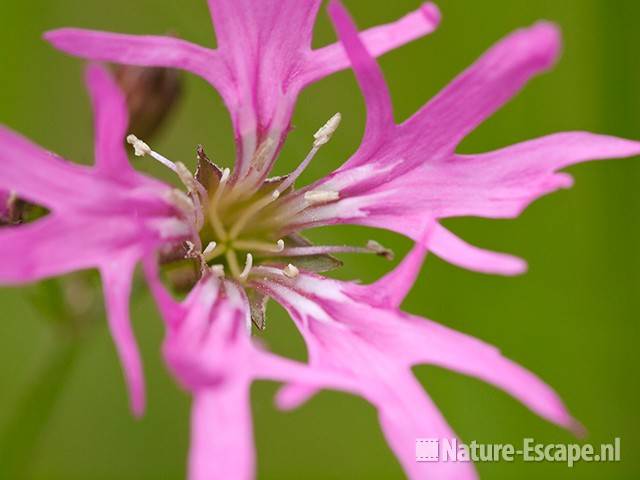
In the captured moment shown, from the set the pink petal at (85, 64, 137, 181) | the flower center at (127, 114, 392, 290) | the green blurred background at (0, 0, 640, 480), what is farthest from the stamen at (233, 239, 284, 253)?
the green blurred background at (0, 0, 640, 480)

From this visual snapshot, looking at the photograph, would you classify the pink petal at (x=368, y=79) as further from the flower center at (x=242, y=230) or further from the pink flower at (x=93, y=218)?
the pink flower at (x=93, y=218)

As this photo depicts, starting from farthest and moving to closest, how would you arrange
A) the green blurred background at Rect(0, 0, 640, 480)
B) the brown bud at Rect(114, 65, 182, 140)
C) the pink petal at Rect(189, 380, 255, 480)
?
the green blurred background at Rect(0, 0, 640, 480), the brown bud at Rect(114, 65, 182, 140), the pink petal at Rect(189, 380, 255, 480)

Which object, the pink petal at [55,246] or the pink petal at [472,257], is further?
the pink petal at [472,257]

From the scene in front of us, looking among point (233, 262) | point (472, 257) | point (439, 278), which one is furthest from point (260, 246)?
point (439, 278)

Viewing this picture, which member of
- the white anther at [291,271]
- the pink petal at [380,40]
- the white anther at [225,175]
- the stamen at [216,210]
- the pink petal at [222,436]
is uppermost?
the pink petal at [380,40]

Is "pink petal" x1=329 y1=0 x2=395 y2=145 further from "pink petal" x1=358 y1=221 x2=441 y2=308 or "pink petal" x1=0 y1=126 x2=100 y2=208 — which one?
"pink petal" x1=0 y1=126 x2=100 y2=208

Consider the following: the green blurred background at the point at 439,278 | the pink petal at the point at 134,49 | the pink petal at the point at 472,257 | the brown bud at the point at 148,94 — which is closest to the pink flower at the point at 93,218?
the pink petal at the point at 134,49

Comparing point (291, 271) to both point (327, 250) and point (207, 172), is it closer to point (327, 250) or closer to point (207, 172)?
point (327, 250)
